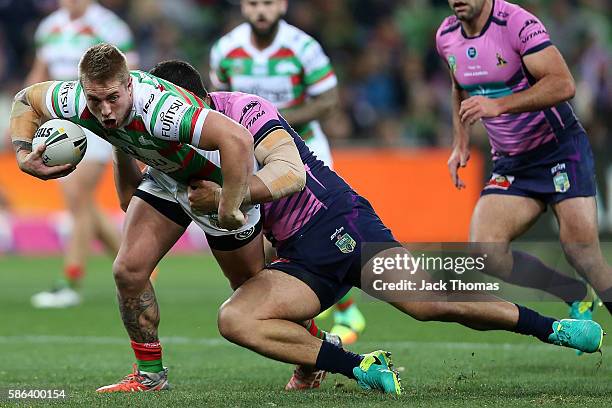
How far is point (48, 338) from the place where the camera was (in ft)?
30.6

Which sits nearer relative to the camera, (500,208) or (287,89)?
(500,208)

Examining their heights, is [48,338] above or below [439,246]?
below

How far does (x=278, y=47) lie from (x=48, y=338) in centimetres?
299

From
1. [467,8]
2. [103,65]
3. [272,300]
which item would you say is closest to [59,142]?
[103,65]

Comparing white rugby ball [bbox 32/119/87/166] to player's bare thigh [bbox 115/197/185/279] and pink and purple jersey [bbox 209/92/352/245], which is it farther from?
pink and purple jersey [bbox 209/92/352/245]

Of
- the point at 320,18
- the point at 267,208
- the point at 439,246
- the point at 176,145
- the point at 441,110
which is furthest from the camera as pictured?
the point at 320,18

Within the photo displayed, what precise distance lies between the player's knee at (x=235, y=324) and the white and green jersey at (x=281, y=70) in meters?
3.60

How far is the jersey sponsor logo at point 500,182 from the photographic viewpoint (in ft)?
25.9

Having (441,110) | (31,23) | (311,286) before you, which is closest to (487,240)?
(311,286)

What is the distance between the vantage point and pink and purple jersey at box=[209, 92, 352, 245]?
636 cm

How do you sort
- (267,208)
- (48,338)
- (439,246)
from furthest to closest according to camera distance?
(48,338)
(439,246)
(267,208)

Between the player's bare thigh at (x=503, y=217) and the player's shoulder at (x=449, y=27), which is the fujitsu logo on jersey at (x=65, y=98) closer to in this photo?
the player's shoulder at (x=449, y=27)

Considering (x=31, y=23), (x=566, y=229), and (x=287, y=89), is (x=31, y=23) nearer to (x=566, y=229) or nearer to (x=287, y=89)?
(x=287, y=89)

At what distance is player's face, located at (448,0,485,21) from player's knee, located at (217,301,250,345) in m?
2.52
